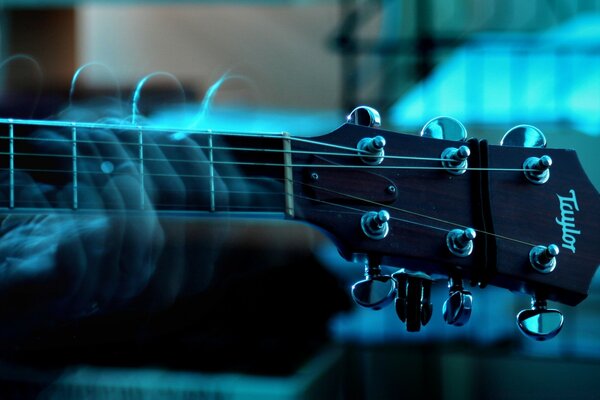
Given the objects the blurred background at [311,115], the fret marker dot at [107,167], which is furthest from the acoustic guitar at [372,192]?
the blurred background at [311,115]

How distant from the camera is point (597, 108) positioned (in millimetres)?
2406

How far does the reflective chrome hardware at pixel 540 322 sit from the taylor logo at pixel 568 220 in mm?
77

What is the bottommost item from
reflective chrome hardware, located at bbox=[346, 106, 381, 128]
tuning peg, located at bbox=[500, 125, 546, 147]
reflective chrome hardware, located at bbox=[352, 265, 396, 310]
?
reflective chrome hardware, located at bbox=[352, 265, 396, 310]

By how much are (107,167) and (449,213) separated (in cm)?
32

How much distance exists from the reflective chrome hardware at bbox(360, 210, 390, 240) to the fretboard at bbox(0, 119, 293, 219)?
0.07m

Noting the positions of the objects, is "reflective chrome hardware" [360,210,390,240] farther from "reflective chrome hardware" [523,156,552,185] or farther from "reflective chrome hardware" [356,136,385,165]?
"reflective chrome hardware" [523,156,552,185]

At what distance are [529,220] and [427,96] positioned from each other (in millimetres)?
1738

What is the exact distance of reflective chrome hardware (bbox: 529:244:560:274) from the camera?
756mm

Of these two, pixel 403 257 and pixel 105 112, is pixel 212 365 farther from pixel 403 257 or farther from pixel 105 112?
pixel 403 257

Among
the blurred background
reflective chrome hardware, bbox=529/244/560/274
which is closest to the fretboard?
reflective chrome hardware, bbox=529/244/560/274

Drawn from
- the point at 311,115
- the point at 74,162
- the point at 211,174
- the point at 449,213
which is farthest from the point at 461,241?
the point at 311,115

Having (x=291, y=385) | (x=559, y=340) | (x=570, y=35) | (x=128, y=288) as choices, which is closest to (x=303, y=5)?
(x=570, y=35)

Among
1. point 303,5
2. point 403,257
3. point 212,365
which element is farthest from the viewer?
point 303,5

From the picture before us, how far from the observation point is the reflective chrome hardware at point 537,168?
77 cm
